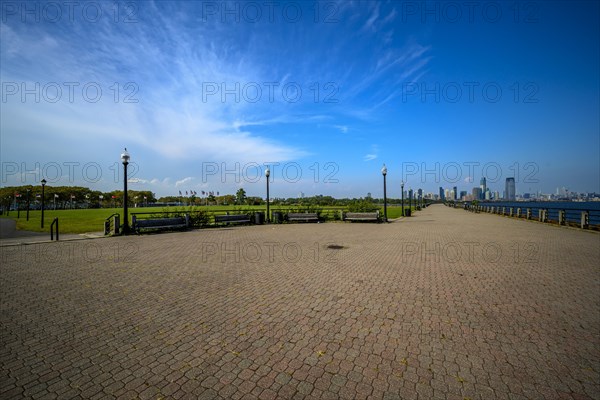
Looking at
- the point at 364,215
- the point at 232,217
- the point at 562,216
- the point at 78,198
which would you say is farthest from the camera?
the point at 78,198

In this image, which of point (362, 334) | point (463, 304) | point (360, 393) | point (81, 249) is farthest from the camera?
point (81, 249)

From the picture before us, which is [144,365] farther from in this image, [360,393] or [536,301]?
[536,301]

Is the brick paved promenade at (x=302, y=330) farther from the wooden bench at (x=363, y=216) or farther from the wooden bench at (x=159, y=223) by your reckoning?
the wooden bench at (x=363, y=216)

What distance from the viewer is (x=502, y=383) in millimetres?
2754

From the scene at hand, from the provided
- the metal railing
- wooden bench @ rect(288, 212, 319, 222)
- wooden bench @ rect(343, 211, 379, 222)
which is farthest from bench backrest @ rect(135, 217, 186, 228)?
the metal railing

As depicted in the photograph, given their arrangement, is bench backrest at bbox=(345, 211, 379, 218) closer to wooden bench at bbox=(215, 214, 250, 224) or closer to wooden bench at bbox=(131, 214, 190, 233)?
wooden bench at bbox=(215, 214, 250, 224)

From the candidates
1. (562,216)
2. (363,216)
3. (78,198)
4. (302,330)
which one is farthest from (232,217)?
(78,198)

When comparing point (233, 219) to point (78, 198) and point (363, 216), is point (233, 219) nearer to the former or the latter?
point (363, 216)

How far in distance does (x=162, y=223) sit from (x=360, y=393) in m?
15.9

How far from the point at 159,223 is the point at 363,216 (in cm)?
1447

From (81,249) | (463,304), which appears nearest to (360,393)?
(463,304)

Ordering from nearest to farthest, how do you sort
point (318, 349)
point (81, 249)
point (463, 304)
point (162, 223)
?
point (318, 349), point (463, 304), point (81, 249), point (162, 223)

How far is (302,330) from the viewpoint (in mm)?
3820

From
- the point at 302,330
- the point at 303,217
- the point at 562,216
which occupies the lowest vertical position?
the point at 302,330
